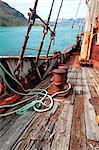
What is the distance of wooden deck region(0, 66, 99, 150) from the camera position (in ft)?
10.1

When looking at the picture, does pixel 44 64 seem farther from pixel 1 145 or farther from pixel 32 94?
pixel 1 145

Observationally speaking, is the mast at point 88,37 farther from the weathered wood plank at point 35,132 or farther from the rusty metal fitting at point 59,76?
the weathered wood plank at point 35,132

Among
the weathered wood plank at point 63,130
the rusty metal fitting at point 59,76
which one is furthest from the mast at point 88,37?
the weathered wood plank at point 63,130

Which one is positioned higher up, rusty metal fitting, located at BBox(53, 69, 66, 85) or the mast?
the mast

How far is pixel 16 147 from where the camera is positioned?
300 cm

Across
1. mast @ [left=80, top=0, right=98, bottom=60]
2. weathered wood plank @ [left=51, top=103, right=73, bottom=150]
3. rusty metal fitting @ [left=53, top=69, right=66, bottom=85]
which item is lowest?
weathered wood plank @ [left=51, top=103, right=73, bottom=150]

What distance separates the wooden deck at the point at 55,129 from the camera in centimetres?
308

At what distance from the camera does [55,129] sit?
11.7ft

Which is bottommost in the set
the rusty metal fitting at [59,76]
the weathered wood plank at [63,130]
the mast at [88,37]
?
the weathered wood plank at [63,130]

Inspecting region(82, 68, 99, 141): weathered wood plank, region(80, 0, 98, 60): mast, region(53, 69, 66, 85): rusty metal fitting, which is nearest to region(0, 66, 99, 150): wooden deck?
region(82, 68, 99, 141): weathered wood plank

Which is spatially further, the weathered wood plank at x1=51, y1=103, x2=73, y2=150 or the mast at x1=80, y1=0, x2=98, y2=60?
the mast at x1=80, y1=0, x2=98, y2=60

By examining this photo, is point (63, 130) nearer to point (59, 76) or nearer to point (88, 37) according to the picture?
point (59, 76)

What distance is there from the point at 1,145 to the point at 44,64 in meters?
5.08

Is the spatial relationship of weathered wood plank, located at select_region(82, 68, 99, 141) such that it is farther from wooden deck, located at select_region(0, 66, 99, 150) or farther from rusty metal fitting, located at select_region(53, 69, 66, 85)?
rusty metal fitting, located at select_region(53, 69, 66, 85)
